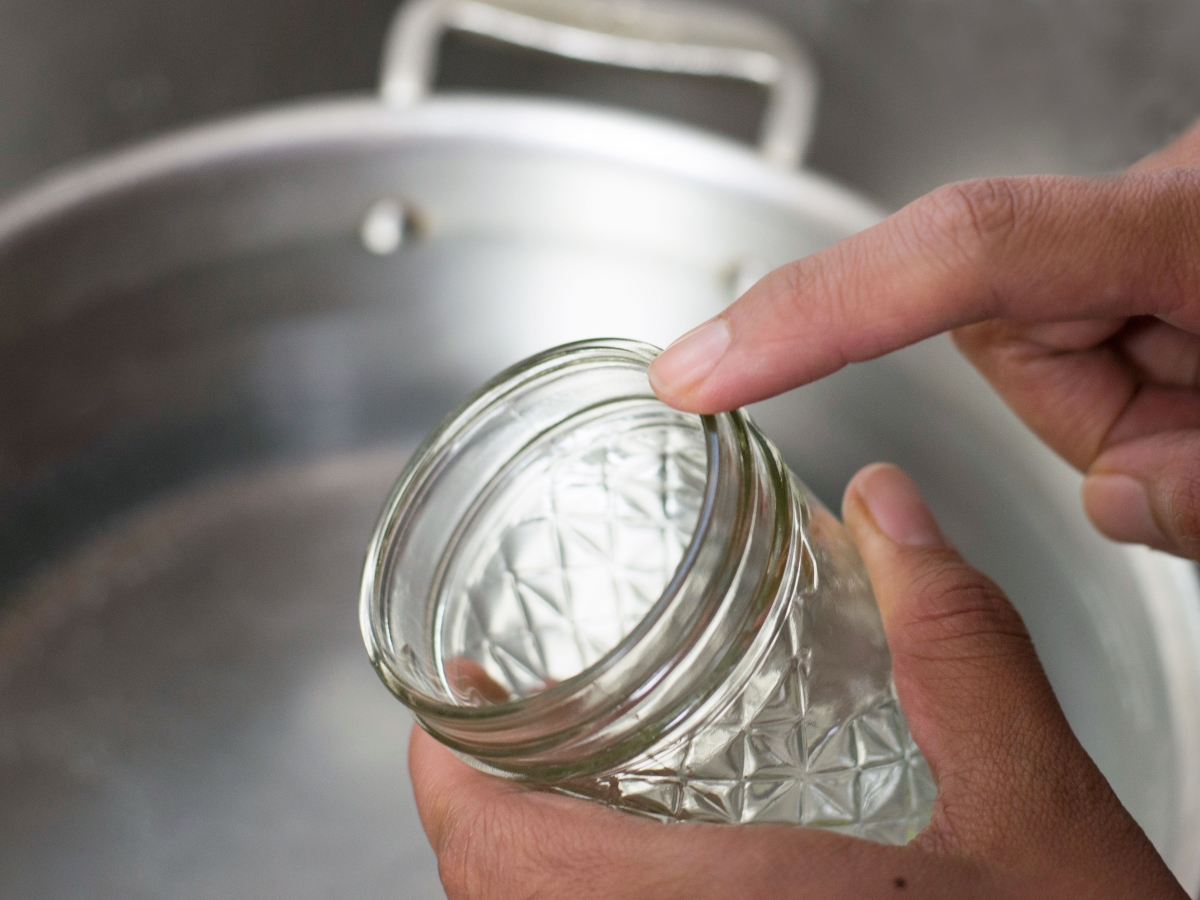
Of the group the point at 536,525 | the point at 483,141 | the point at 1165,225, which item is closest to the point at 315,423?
the point at 483,141

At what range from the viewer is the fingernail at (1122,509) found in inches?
10.8

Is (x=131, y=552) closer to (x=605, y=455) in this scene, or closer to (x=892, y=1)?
(x=605, y=455)

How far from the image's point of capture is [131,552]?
1.44 feet

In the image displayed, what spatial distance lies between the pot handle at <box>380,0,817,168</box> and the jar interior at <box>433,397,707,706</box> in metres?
0.20

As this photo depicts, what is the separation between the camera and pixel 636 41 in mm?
400

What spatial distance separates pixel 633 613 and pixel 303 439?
0.90 feet

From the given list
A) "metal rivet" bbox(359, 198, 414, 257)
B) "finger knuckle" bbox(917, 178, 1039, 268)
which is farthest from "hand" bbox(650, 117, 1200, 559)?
"metal rivet" bbox(359, 198, 414, 257)

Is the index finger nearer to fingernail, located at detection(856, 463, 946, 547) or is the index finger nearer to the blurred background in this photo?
fingernail, located at detection(856, 463, 946, 547)

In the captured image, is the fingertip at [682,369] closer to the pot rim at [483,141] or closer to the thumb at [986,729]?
the thumb at [986,729]

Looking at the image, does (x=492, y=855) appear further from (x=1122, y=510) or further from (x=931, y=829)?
(x=1122, y=510)

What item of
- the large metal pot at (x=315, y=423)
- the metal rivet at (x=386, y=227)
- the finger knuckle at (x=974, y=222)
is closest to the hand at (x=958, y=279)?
the finger knuckle at (x=974, y=222)

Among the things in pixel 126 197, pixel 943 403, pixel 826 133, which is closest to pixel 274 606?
pixel 126 197

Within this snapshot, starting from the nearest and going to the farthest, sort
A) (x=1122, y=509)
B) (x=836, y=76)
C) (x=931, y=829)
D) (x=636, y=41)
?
(x=931, y=829) → (x=1122, y=509) → (x=636, y=41) → (x=836, y=76)

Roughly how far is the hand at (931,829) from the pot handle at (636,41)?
0.82 feet
